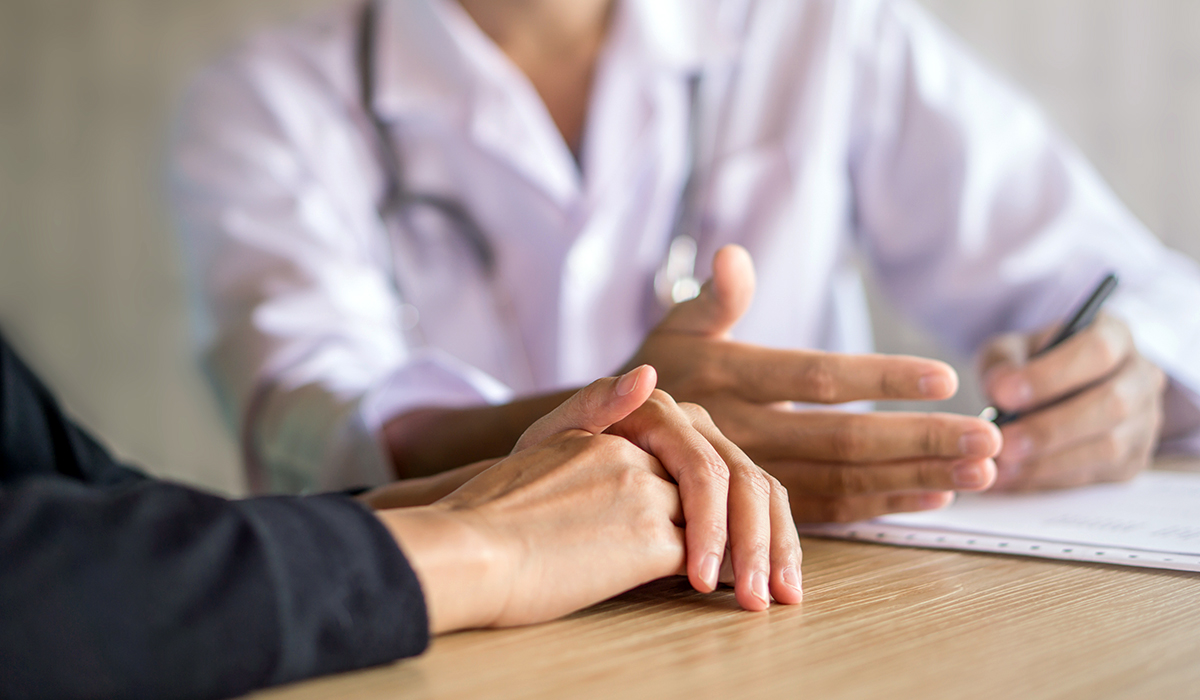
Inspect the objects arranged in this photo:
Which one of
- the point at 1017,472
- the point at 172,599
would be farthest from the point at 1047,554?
the point at 172,599

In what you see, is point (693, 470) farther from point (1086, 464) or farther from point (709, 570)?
A: point (1086, 464)

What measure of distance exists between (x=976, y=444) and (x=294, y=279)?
708 mm

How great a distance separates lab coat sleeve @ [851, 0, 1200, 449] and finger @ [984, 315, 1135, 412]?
0.20m

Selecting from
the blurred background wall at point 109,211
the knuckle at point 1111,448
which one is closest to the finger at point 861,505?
the knuckle at point 1111,448

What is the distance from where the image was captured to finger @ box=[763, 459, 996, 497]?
0.54m

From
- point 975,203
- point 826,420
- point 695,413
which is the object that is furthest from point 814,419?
point 975,203

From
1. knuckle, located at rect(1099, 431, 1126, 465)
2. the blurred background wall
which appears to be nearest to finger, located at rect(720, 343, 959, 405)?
knuckle, located at rect(1099, 431, 1126, 465)

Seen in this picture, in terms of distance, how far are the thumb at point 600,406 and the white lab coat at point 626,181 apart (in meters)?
0.57

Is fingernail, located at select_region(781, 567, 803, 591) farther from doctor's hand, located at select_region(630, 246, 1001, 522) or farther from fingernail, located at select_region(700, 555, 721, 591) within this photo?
doctor's hand, located at select_region(630, 246, 1001, 522)

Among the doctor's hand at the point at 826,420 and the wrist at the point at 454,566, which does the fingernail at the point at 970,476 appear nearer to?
the doctor's hand at the point at 826,420

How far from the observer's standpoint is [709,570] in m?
0.39

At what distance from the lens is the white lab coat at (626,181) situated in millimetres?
1021

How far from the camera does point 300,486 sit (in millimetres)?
900

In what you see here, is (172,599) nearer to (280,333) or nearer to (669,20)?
(280,333)
